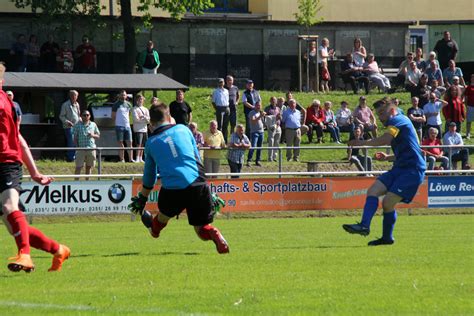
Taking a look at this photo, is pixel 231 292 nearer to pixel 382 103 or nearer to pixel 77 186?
pixel 382 103

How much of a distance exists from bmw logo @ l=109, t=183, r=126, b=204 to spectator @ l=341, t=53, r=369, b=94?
16515 mm

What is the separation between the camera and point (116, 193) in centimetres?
2477

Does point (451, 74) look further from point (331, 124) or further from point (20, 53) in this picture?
point (20, 53)

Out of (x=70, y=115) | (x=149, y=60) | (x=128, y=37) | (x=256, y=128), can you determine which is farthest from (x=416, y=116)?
(x=128, y=37)

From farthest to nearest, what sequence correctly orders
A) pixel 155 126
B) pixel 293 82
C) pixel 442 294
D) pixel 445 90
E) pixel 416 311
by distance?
1. pixel 293 82
2. pixel 445 90
3. pixel 155 126
4. pixel 442 294
5. pixel 416 311

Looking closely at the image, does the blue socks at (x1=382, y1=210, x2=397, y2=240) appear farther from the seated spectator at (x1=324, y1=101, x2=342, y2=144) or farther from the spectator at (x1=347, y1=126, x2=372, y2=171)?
the seated spectator at (x1=324, y1=101, x2=342, y2=144)

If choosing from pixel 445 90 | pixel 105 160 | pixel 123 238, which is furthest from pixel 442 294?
pixel 445 90

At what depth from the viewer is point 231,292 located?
391 inches

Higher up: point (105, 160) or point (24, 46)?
point (24, 46)

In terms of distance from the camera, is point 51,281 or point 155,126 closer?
point 51,281

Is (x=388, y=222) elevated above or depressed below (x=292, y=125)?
below

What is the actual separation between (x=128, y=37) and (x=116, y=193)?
1578 cm

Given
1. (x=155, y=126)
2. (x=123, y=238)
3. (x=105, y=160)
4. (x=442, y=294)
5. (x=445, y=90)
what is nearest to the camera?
(x=442, y=294)

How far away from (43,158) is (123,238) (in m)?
9.47
